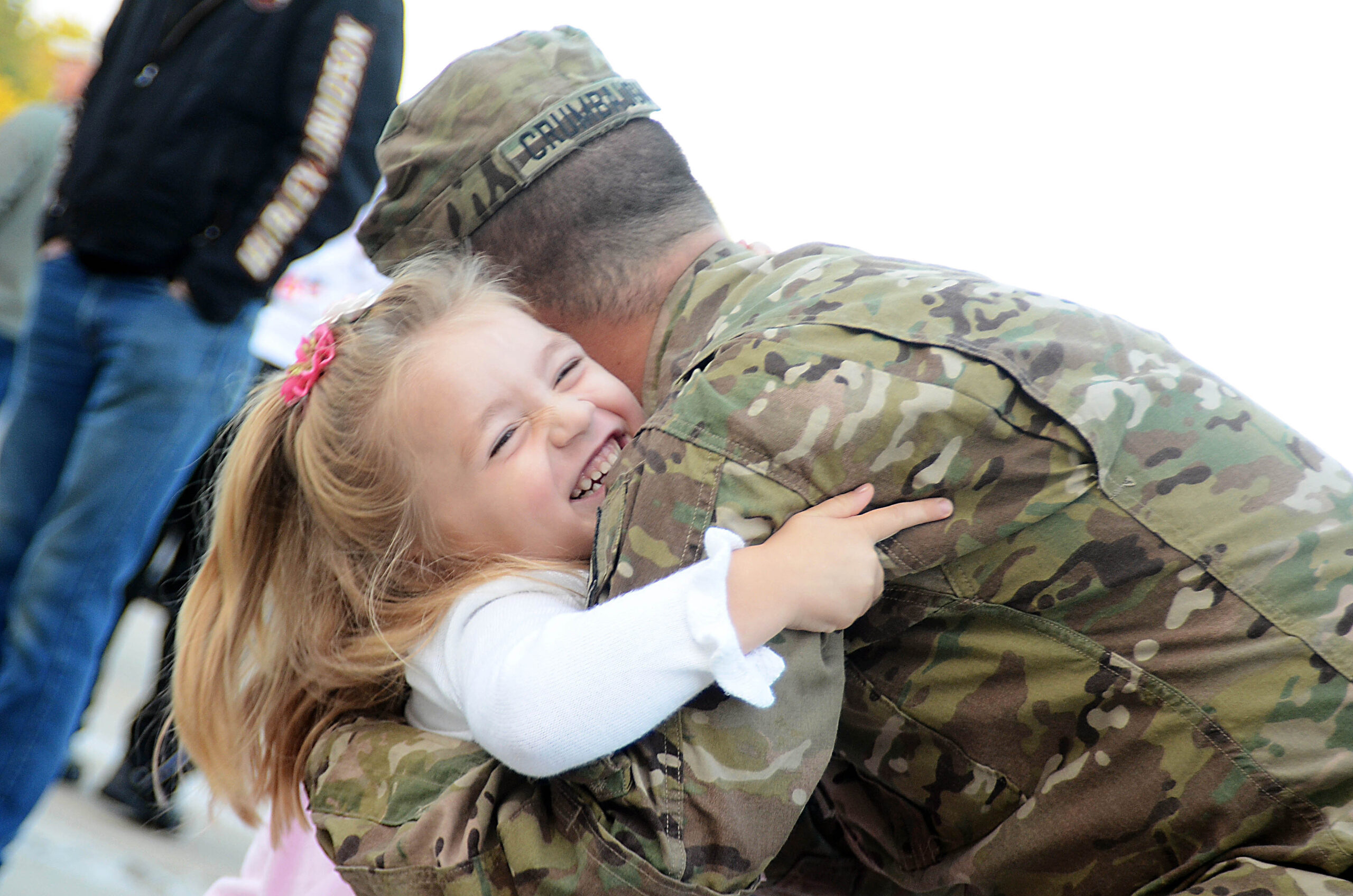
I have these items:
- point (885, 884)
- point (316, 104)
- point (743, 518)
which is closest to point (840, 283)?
point (743, 518)

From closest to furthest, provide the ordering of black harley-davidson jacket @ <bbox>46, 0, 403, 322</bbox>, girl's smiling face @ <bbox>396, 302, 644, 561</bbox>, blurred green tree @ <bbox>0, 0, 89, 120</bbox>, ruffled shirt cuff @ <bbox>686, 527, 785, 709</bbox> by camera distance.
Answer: ruffled shirt cuff @ <bbox>686, 527, 785, 709</bbox>, girl's smiling face @ <bbox>396, 302, 644, 561</bbox>, black harley-davidson jacket @ <bbox>46, 0, 403, 322</bbox>, blurred green tree @ <bbox>0, 0, 89, 120</bbox>

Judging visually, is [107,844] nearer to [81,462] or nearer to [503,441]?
[81,462]

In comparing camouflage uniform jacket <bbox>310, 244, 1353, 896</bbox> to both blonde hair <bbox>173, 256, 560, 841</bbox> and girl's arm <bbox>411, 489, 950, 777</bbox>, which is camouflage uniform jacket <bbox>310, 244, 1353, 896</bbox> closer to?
girl's arm <bbox>411, 489, 950, 777</bbox>

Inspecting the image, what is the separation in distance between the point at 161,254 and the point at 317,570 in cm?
91

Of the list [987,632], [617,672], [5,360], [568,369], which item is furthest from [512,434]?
[5,360]

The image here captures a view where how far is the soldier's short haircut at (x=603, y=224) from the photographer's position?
4.53 ft

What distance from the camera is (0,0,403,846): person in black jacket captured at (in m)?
1.96

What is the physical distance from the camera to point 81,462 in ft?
6.40

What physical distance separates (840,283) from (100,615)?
63.4 inches

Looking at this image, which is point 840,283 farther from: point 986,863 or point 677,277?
point 986,863

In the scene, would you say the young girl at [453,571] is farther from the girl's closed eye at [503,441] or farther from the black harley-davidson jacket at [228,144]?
the black harley-davidson jacket at [228,144]

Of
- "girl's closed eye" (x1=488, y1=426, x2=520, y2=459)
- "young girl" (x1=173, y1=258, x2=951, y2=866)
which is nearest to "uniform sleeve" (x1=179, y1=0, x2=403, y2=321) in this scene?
"young girl" (x1=173, y1=258, x2=951, y2=866)

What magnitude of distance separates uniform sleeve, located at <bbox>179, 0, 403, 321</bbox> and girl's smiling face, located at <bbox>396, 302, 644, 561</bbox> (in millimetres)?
845

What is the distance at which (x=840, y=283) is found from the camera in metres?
1.03
